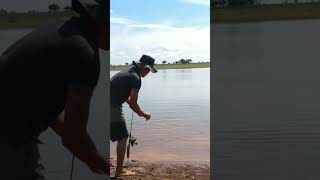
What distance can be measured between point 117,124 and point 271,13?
19.8m

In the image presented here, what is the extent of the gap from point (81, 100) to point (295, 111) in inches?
253

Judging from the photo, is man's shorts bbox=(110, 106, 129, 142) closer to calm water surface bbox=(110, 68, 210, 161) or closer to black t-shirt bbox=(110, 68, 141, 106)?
black t-shirt bbox=(110, 68, 141, 106)

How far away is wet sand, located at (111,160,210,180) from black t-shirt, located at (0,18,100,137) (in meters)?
2.79

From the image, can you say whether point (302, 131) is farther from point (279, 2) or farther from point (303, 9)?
point (279, 2)

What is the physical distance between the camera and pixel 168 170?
5.32 m

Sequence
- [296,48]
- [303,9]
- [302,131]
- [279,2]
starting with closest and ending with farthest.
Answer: [302,131] → [296,48] → [303,9] → [279,2]

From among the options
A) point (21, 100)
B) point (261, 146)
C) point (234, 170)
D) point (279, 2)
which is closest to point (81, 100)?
point (21, 100)

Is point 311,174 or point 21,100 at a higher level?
point 21,100

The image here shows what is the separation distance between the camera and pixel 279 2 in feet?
83.1

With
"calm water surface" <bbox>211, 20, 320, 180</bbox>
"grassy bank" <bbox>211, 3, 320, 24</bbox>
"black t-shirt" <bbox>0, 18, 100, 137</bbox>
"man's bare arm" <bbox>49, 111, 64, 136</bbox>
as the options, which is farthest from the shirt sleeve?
"grassy bank" <bbox>211, 3, 320, 24</bbox>

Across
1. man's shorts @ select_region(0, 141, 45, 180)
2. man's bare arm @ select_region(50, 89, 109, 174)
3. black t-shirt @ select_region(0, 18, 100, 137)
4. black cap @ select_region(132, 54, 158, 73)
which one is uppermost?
black cap @ select_region(132, 54, 158, 73)

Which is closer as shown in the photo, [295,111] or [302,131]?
[302,131]

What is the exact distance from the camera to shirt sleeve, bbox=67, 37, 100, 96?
2135 millimetres

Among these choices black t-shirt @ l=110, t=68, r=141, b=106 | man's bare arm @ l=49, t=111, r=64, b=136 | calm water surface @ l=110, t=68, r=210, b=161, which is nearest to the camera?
man's bare arm @ l=49, t=111, r=64, b=136
